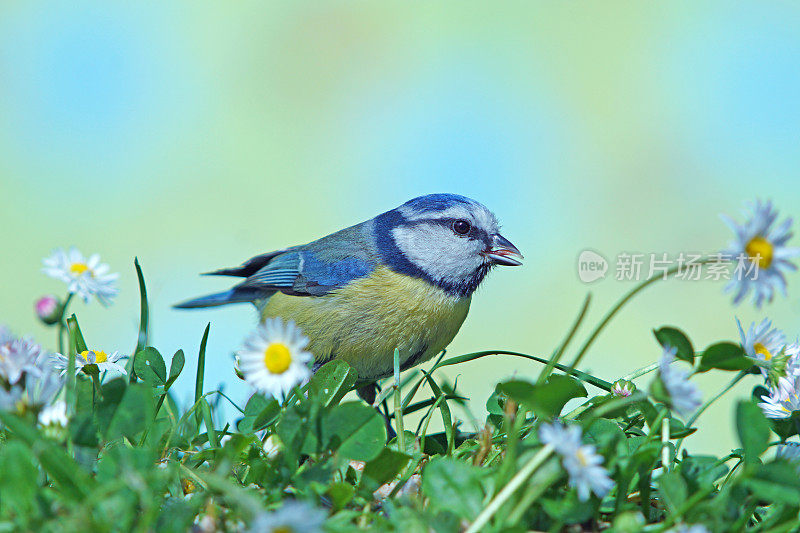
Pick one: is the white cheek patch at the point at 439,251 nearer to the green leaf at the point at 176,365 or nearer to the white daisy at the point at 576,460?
→ the green leaf at the point at 176,365

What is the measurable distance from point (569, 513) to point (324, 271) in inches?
48.9

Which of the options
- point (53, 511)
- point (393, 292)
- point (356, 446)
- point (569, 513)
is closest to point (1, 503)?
point (53, 511)

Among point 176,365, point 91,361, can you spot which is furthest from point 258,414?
point 91,361

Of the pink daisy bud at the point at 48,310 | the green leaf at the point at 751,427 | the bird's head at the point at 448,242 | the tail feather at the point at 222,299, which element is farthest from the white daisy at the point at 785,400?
the tail feather at the point at 222,299

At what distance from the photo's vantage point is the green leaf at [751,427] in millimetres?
1023

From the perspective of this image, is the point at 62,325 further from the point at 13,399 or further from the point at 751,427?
the point at 751,427

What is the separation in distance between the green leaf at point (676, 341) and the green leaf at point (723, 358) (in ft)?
0.07

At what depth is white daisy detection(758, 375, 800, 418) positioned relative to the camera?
121 centimetres

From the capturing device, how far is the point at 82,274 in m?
1.33

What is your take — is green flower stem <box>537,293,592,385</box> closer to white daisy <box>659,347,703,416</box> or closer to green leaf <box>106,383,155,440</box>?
white daisy <box>659,347,703,416</box>

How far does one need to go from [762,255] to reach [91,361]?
1178 millimetres

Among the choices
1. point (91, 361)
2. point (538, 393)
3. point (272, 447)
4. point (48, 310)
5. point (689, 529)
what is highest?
point (48, 310)

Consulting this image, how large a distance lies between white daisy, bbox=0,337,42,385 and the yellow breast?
896 millimetres

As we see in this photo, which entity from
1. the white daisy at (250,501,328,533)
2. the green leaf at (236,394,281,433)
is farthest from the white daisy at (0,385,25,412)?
the white daisy at (250,501,328,533)
